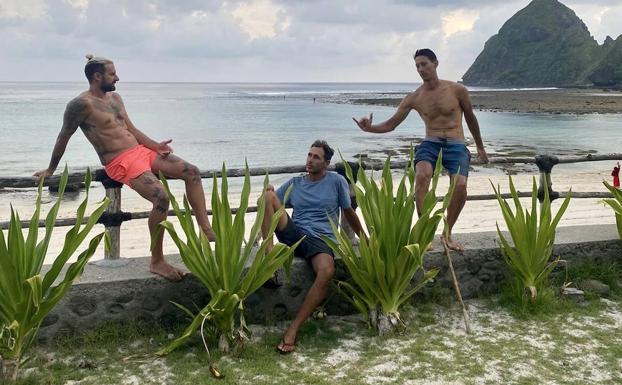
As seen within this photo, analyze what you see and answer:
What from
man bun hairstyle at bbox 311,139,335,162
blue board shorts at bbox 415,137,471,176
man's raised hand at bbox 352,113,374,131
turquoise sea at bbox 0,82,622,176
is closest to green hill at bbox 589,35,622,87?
turquoise sea at bbox 0,82,622,176

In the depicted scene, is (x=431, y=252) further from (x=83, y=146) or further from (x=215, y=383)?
(x=83, y=146)

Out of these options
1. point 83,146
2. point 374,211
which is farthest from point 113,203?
point 83,146

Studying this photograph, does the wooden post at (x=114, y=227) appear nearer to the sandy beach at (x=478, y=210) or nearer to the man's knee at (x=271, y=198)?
the man's knee at (x=271, y=198)

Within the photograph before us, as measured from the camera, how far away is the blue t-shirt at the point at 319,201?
382 cm

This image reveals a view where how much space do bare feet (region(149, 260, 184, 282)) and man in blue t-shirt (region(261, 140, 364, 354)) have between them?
1.87 ft

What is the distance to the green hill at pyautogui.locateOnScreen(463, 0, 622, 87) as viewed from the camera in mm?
117125

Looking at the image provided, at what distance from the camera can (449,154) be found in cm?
432

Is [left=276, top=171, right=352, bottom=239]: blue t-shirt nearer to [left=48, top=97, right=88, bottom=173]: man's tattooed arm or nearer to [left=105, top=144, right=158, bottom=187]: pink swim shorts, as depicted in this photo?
[left=105, top=144, right=158, bottom=187]: pink swim shorts

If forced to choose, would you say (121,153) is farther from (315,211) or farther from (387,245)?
(387,245)

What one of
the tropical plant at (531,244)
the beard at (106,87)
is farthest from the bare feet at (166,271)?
the tropical plant at (531,244)

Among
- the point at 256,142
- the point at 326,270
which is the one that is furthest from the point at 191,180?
the point at 256,142

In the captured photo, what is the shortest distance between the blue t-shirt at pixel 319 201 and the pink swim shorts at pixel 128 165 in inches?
34.2

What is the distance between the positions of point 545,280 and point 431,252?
822 millimetres

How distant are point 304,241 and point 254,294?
1.49 ft
